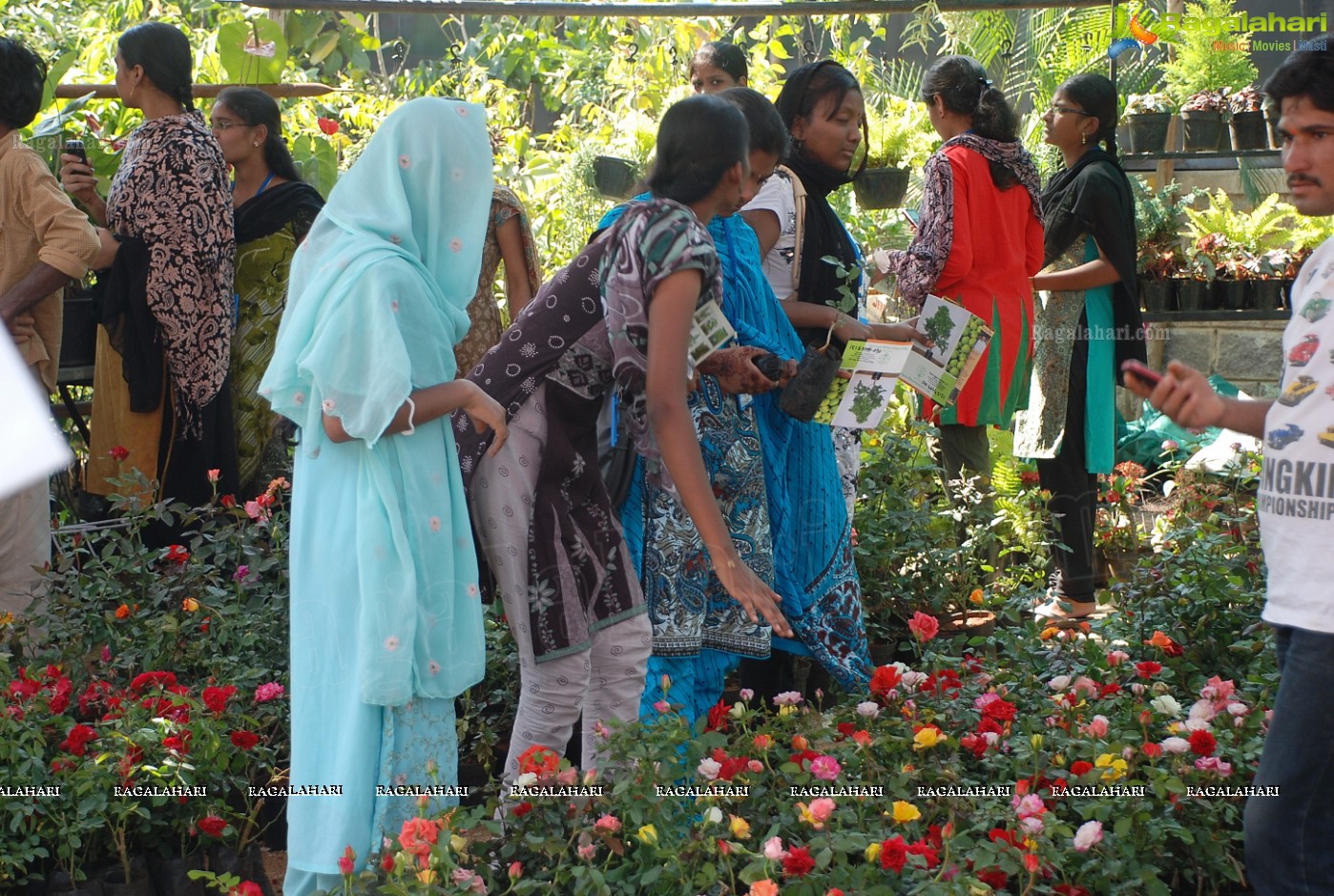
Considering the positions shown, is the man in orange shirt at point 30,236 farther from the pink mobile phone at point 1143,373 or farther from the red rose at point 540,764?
the pink mobile phone at point 1143,373

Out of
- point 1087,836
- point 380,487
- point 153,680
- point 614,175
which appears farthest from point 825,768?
point 614,175

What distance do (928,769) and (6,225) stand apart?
2.98 meters

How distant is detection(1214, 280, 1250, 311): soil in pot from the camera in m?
6.30

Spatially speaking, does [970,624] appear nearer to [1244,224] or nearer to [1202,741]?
[1202,741]

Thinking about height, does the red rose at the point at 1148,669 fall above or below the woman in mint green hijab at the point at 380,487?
below

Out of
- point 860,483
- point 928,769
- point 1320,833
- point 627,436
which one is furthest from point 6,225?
point 1320,833

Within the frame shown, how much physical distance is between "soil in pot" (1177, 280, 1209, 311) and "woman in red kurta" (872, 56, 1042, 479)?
75.6 inches

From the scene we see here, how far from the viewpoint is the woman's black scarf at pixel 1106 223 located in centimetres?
462

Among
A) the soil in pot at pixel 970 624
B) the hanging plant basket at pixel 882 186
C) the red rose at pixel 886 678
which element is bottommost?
the soil in pot at pixel 970 624

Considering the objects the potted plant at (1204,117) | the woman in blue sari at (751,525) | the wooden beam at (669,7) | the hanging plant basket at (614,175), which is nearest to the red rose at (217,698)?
the woman in blue sari at (751,525)

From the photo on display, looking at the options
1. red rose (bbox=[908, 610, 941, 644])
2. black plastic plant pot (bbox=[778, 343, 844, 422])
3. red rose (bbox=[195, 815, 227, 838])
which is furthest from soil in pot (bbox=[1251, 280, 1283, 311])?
red rose (bbox=[195, 815, 227, 838])

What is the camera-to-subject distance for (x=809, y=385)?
3.29m

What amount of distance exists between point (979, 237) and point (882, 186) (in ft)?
3.93

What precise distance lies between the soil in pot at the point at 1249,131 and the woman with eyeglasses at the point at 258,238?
457 centimetres
